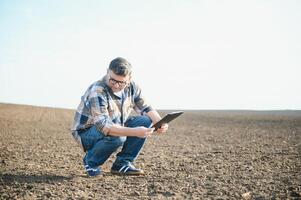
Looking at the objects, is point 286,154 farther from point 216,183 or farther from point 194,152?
point 216,183

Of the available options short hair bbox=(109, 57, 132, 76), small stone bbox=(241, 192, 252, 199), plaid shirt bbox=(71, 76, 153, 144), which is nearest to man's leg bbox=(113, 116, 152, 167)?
plaid shirt bbox=(71, 76, 153, 144)

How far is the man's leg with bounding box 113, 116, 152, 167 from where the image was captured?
496 cm

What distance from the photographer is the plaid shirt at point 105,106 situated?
14.4ft

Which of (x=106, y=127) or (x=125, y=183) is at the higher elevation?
(x=106, y=127)

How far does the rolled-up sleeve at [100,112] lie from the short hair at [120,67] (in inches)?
13.8

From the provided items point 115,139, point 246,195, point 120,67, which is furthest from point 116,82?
point 246,195

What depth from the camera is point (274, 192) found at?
4.31 metres

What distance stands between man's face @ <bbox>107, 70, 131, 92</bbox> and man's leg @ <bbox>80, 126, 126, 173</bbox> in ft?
1.94

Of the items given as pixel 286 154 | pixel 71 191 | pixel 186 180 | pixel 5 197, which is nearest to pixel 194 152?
pixel 286 154

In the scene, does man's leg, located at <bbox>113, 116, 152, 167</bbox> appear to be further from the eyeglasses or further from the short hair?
the short hair

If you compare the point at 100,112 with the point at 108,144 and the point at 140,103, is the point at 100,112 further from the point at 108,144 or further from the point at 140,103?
the point at 140,103

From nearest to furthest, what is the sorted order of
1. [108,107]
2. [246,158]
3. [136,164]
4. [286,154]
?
[108,107]
[136,164]
[246,158]
[286,154]

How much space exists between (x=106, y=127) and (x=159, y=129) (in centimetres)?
75

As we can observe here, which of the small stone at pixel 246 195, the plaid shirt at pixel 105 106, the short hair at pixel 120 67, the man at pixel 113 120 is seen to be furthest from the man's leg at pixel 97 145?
the small stone at pixel 246 195
